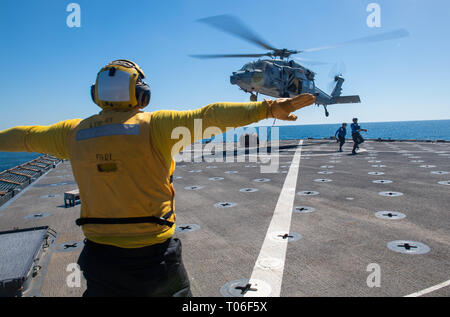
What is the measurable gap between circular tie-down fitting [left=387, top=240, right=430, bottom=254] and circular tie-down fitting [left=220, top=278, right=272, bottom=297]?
2.16 meters

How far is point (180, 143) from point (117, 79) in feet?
2.29

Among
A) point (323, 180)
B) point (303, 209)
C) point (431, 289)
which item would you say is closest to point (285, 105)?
point (431, 289)

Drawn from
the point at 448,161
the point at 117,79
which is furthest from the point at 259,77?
the point at 117,79

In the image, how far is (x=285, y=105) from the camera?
202 cm

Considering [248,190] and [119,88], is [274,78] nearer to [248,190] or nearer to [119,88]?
[248,190]

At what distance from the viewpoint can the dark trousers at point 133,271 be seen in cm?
213

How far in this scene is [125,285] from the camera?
2.12 meters

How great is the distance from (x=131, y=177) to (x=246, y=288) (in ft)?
6.76

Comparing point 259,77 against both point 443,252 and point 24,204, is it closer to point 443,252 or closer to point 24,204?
point 24,204

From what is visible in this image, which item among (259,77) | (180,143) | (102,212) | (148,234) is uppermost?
(259,77)

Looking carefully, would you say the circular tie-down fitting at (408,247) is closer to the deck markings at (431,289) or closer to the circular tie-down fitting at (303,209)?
the deck markings at (431,289)

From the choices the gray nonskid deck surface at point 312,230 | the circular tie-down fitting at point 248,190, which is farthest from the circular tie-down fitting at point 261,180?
the circular tie-down fitting at point 248,190

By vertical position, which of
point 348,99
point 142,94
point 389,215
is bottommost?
point 389,215

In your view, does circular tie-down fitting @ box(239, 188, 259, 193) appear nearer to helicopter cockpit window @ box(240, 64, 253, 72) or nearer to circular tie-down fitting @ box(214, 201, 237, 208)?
circular tie-down fitting @ box(214, 201, 237, 208)
